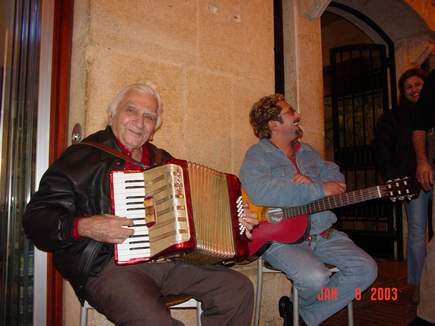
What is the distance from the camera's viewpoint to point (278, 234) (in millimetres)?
2230

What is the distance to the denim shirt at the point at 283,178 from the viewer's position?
2.23 m

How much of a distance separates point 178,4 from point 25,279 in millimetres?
2044

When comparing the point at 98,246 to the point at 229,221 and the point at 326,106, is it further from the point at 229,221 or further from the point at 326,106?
the point at 326,106

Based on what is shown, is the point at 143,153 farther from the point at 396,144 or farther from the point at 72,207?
the point at 396,144

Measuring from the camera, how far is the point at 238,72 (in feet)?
9.46

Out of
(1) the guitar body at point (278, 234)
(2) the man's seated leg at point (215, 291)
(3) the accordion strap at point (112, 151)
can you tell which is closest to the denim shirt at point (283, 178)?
(1) the guitar body at point (278, 234)

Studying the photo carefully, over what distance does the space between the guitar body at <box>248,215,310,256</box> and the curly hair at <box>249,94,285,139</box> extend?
2.28 ft

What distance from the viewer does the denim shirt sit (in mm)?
2232

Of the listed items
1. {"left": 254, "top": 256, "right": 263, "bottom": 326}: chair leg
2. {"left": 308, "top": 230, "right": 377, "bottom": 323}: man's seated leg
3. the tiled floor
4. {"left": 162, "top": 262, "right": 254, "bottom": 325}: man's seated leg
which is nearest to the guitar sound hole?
{"left": 254, "top": 256, "right": 263, "bottom": 326}: chair leg

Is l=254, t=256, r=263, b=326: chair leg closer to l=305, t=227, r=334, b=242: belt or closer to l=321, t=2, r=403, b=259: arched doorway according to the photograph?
l=305, t=227, r=334, b=242: belt

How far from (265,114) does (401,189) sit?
100cm

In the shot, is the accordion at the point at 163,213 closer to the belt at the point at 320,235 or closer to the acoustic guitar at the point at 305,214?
the acoustic guitar at the point at 305,214

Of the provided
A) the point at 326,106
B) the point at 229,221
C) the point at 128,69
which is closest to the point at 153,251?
the point at 229,221

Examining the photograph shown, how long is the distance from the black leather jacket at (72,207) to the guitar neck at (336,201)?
112 cm
